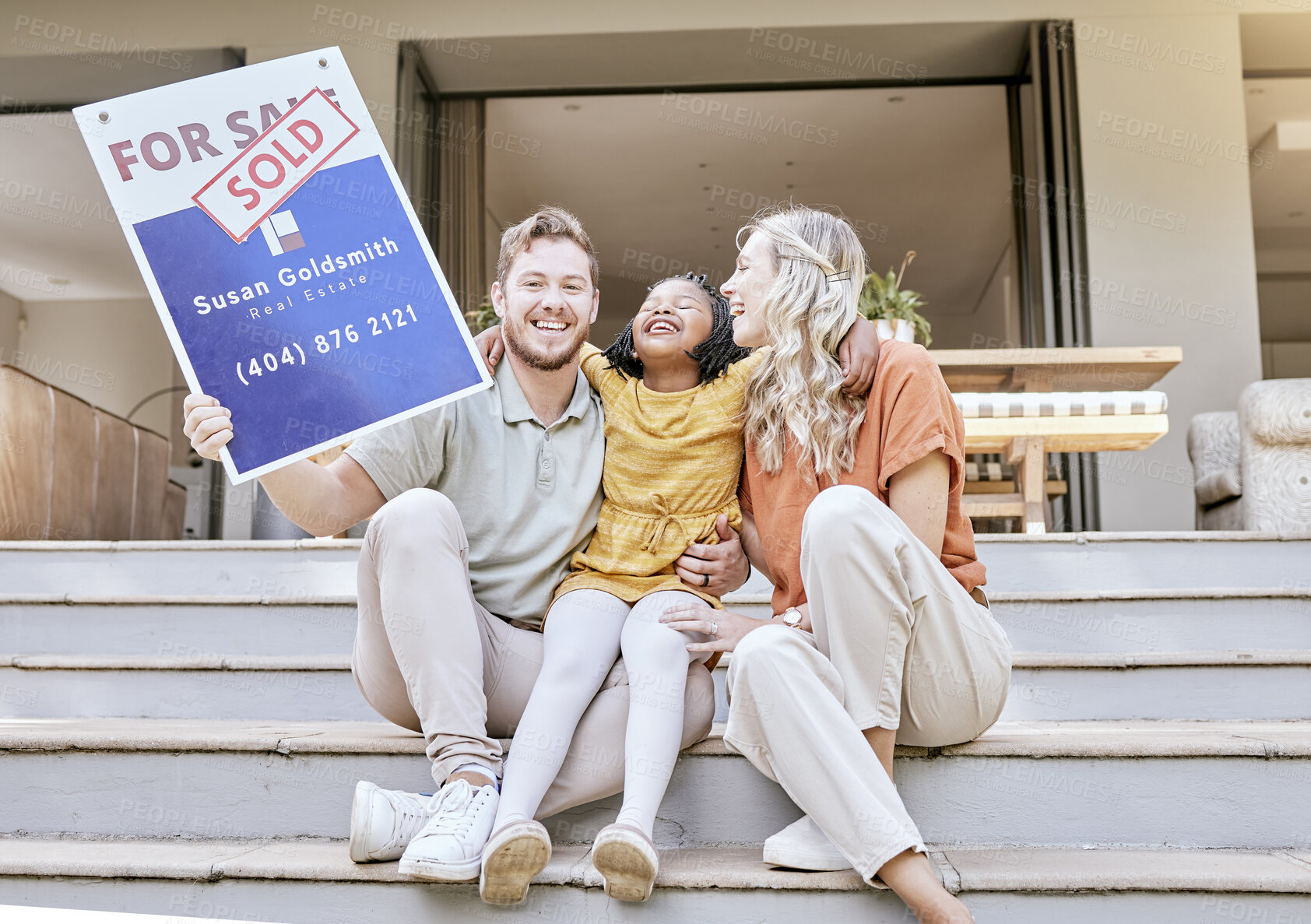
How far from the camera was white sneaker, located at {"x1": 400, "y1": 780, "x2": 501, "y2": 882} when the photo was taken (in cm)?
119

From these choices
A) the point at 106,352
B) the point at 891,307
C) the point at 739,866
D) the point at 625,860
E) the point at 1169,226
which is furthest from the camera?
the point at 106,352

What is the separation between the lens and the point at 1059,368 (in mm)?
3340

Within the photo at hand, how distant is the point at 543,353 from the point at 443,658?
1.63ft

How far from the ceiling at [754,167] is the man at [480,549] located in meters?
3.81

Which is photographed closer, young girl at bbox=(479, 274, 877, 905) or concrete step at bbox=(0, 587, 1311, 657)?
young girl at bbox=(479, 274, 877, 905)

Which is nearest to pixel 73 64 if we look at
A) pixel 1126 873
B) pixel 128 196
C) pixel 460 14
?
pixel 460 14

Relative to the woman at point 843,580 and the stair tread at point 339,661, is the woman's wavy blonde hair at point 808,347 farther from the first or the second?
the stair tread at point 339,661

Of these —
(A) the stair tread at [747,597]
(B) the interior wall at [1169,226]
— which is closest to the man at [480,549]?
(A) the stair tread at [747,597]

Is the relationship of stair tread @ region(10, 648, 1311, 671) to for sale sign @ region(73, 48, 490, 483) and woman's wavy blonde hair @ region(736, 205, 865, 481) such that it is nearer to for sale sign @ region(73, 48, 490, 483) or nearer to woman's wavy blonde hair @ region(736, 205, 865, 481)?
woman's wavy blonde hair @ region(736, 205, 865, 481)

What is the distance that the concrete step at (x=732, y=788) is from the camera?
1.39 m

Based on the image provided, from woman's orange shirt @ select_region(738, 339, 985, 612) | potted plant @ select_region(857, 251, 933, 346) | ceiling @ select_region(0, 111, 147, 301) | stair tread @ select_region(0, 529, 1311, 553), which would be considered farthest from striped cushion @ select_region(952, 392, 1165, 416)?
ceiling @ select_region(0, 111, 147, 301)

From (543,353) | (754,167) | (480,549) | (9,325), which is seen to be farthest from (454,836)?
(9,325)

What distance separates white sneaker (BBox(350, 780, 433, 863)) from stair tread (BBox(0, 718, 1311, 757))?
18 cm

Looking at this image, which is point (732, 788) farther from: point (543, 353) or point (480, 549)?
point (543, 353)
